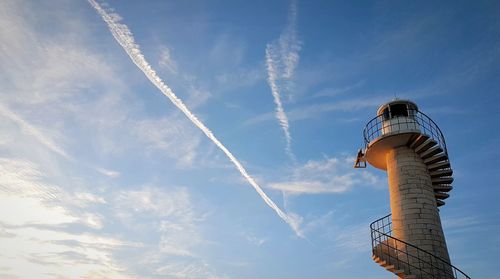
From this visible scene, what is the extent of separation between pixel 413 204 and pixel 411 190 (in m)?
0.69

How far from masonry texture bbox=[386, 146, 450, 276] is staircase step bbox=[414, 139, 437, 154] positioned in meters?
0.31

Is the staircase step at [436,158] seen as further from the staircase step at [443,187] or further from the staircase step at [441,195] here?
the staircase step at [441,195]

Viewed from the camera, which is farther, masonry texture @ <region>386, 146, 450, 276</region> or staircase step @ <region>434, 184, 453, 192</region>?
staircase step @ <region>434, 184, 453, 192</region>

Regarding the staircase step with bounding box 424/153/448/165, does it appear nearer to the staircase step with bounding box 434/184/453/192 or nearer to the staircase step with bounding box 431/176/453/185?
the staircase step with bounding box 431/176/453/185

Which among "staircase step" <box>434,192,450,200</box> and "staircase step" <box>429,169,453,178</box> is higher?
"staircase step" <box>429,169,453,178</box>

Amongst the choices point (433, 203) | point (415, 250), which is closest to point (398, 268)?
point (415, 250)

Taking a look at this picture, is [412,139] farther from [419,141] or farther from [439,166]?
[439,166]

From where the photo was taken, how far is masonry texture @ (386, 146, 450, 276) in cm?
1675

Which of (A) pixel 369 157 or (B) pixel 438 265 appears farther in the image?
(A) pixel 369 157

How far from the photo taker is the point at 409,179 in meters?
18.0

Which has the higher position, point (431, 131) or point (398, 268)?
point (431, 131)

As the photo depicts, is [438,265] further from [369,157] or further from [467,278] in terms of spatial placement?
[369,157]

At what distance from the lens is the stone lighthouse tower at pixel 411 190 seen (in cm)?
1631

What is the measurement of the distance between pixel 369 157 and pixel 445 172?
12.5 feet
